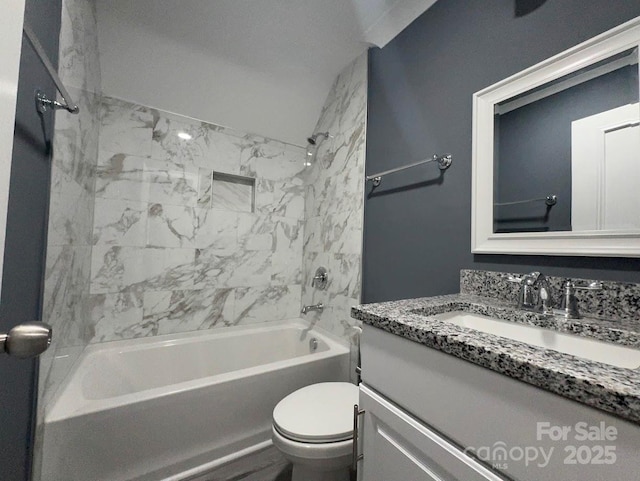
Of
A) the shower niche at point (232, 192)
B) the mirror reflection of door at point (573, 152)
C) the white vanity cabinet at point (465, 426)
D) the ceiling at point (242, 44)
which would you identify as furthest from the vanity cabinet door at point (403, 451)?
the ceiling at point (242, 44)

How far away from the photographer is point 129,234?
1.79 m

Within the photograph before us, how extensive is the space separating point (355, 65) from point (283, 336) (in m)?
2.26

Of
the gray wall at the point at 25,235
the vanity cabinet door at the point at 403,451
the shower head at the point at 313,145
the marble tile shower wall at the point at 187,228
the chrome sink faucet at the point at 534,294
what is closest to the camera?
the vanity cabinet door at the point at 403,451

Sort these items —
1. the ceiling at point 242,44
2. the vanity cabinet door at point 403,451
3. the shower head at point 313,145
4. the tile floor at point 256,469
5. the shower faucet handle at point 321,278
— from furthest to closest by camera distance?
the shower head at point 313,145, the shower faucet handle at point 321,278, the ceiling at point 242,44, the tile floor at point 256,469, the vanity cabinet door at point 403,451

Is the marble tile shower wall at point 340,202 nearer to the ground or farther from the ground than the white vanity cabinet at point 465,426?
farther from the ground

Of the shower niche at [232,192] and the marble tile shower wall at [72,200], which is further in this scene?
the shower niche at [232,192]

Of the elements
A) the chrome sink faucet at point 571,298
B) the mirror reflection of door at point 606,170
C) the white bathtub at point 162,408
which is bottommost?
the white bathtub at point 162,408

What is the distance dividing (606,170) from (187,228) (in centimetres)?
229

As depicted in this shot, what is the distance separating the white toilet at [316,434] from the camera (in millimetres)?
985

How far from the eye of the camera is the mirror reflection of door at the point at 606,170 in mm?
775

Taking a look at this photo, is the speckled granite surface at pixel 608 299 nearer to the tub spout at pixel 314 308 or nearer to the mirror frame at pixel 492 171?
the mirror frame at pixel 492 171

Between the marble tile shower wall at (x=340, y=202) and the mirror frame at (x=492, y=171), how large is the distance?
784 mm

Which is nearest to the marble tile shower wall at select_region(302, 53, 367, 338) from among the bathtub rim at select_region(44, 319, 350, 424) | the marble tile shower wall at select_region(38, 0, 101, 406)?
the bathtub rim at select_region(44, 319, 350, 424)

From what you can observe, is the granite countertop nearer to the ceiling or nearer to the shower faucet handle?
the shower faucet handle
